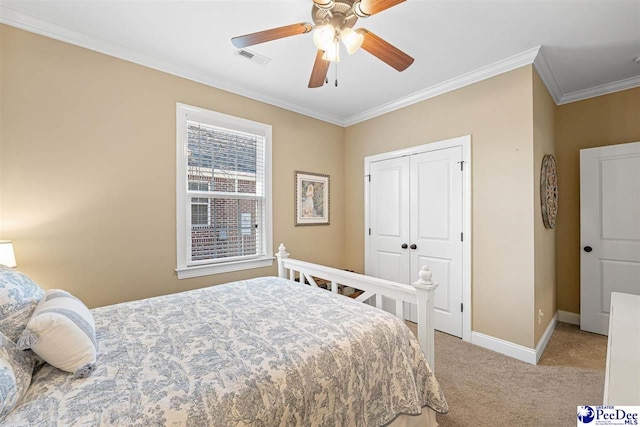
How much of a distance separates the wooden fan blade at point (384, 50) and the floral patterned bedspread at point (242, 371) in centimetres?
156

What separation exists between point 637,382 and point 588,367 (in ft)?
6.64

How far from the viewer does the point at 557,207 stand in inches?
129

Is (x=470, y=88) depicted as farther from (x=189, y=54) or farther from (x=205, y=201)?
(x=205, y=201)

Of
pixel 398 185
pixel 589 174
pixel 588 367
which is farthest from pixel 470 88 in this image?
pixel 588 367

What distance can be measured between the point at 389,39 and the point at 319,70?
2.66ft

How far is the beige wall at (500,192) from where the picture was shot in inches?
98.0

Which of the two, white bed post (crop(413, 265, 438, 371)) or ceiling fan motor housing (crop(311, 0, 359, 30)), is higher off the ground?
ceiling fan motor housing (crop(311, 0, 359, 30))

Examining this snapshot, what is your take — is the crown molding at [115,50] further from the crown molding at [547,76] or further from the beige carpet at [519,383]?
the beige carpet at [519,383]

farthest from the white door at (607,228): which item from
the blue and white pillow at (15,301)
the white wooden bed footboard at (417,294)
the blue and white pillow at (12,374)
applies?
the blue and white pillow at (15,301)

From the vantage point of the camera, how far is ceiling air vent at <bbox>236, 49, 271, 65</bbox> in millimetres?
2414

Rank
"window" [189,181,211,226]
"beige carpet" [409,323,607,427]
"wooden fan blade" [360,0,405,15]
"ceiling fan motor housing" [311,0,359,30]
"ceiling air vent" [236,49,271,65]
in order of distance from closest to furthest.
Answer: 1. "wooden fan blade" [360,0,405,15]
2. "ceiling fan motor housing" [311,0,359,30]
3. "beige carpet" [409,323,607,427]
4. "ceiling air vent" [236,49,271,65]
5. "window" [189,181,211,226]

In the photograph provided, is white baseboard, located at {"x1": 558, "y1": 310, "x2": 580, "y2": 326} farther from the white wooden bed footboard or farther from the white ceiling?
the white wooden bed footboard

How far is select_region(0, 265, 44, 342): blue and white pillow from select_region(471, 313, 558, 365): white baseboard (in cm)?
334

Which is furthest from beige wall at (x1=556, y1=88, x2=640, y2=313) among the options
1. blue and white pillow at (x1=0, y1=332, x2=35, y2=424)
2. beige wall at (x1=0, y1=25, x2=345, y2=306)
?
blue and white pillow at (x1=0, y1=332, x2=35, y2=424)
